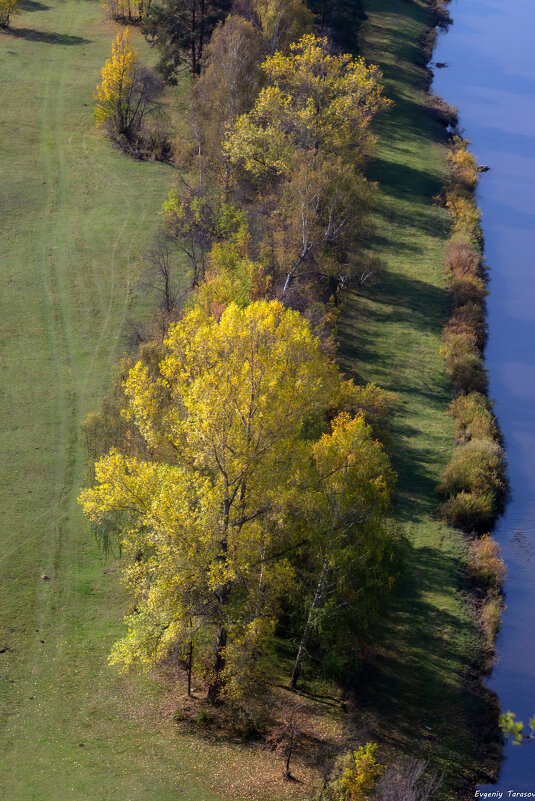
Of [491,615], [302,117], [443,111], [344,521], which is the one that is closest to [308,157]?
[302,117]

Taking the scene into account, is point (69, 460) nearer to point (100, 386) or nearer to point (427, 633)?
point (100, 386)

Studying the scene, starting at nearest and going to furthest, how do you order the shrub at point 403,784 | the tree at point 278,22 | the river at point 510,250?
the shrub at point 403,784 < the river at point 510,250 < the tree at point 278,22

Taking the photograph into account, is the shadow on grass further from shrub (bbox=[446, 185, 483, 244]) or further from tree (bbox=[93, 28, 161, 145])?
tree (bbox=[93, 28, 161, 145])

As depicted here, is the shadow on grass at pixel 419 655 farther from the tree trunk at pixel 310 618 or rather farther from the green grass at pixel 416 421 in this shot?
the tree trunk at pixel 310 618

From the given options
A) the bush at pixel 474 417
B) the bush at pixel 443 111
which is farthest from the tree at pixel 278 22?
the bush at pixel 474 417

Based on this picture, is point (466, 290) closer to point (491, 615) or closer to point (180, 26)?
point (491, 615)

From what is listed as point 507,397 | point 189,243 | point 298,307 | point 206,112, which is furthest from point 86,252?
point 507,397
